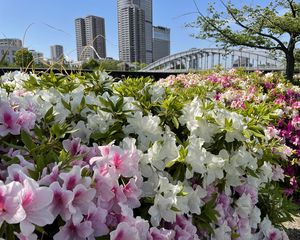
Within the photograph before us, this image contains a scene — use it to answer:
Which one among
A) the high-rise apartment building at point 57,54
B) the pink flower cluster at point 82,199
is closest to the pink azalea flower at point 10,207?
the pink flower cluster at point 82,199

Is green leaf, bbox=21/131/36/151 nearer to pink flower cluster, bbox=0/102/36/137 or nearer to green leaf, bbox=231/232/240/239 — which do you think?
pink flower cluster, bbox=0/102/36/137

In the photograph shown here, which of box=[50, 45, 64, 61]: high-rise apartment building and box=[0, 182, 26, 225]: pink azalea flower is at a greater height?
box=[50, 45, 64, 61]: high-rise apartment building

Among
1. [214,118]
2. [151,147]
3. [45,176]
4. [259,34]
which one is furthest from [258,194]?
[259,34]

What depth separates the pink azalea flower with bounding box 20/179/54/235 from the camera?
0.88 metres

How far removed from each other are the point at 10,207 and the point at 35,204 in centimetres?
6

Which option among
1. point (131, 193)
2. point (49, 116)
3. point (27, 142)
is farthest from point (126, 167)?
point (49, 116)

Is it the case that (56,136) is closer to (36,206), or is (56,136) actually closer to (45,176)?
(45,176)

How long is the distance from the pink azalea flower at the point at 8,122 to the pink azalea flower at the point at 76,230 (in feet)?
1.51

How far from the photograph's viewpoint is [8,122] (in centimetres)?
133

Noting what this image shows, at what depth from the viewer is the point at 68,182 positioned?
1.05m

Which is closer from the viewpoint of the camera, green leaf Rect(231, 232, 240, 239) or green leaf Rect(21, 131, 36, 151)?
green leaf Rect(21, 131, 36, 151)

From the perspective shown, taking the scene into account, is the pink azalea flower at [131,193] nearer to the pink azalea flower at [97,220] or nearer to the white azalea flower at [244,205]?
the pink azalea flower at [97,220]

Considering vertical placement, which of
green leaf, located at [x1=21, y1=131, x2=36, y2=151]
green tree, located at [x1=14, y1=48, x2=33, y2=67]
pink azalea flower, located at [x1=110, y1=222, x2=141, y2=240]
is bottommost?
pink azalea flower, located at [x1=110, y1=222, x2=141, y2=240]

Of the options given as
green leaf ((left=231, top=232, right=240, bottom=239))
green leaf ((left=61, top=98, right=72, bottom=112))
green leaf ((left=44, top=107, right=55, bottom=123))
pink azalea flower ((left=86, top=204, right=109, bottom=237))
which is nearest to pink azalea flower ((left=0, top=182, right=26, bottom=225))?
pink azalea flower ((left=86, top=204, right=109, bottom=237))
